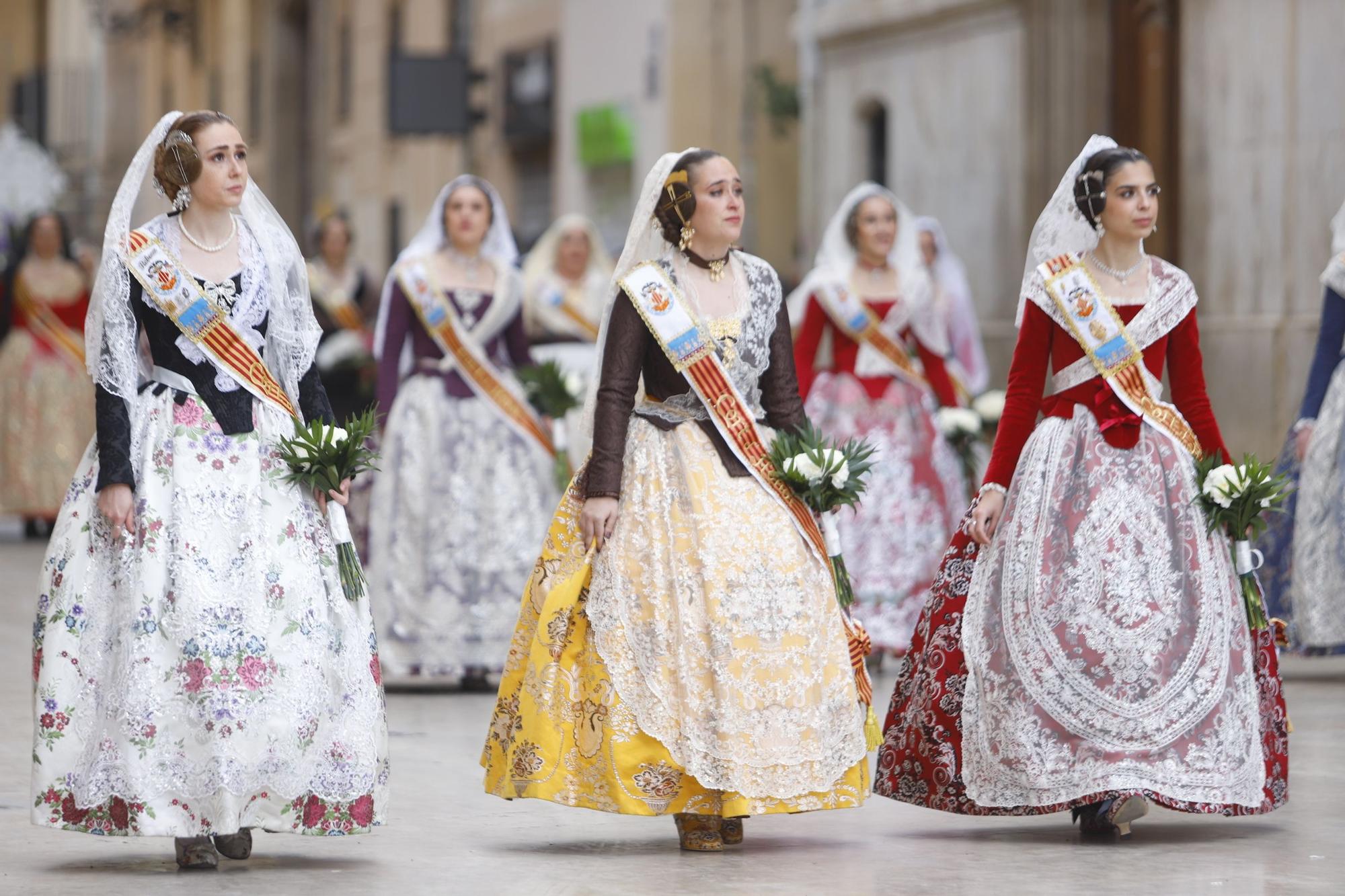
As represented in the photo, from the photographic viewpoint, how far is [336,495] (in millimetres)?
6285

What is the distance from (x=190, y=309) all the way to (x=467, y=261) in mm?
4237

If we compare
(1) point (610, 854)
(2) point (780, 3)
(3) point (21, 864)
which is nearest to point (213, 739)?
(3) point (21, 864)

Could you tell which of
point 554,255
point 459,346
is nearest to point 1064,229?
point 459,346

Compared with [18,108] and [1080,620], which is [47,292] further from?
[18,108]

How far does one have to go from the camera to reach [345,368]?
1529 centimetres

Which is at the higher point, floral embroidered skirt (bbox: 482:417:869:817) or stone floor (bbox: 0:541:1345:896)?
floral embroidered skirt (bbox: 482:417:869:817)

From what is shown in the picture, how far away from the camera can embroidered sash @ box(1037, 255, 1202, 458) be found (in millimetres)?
6688

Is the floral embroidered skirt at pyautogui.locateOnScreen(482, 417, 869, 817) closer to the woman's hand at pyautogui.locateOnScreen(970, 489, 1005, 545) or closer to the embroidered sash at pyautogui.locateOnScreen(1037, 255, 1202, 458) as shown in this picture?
the woman's hand at pyautogui.locateOnScreen(970, 489, 1005, 545)

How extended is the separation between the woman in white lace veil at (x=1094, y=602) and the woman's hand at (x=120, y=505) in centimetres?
205

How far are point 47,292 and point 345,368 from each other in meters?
3.15

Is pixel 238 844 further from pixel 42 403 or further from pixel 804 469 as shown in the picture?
pixel 42 403

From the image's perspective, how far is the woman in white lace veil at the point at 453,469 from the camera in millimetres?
10344

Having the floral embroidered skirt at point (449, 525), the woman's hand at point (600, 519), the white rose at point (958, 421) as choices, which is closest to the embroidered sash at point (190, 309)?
the woman's hand at point (600, 519)

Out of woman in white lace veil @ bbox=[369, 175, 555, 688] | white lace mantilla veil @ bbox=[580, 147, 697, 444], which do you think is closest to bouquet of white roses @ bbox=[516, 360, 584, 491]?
woman in white lace veil @ bbox=[369, 175, 555, 688]
